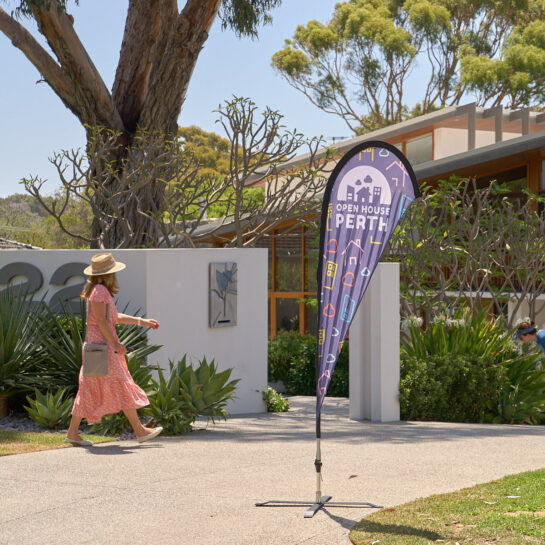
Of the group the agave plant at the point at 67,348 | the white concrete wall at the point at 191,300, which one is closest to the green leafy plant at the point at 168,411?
the agave plant at the point at 67,348

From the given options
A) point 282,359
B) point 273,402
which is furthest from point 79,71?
point 273,402

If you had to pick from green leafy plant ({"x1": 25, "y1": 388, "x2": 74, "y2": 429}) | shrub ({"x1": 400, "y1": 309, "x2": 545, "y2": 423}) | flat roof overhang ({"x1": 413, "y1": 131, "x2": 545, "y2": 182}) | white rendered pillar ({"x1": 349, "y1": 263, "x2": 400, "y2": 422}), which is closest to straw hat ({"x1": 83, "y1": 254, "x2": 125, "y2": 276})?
green leafy plant ({"x1": 25, "y1": 388, "x2": 74, "y2": 429})

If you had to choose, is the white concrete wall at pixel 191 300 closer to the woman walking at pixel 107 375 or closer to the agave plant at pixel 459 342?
the agave plant at pixel 459 342

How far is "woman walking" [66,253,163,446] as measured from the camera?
8.79 m

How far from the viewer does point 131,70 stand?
20.0m

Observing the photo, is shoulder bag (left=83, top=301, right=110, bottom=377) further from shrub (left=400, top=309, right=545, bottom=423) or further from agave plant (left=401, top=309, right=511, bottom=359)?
agave plant (left=401, top=309, right=511, bottom=359)

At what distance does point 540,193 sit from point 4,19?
11742 millimetres

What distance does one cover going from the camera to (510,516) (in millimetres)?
5996

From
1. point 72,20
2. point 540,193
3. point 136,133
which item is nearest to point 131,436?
point 136,133

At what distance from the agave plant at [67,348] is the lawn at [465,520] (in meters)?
4.43

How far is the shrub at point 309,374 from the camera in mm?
18625

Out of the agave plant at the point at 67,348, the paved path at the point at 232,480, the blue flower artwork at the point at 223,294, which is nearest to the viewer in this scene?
the paved path at the point at 232,480

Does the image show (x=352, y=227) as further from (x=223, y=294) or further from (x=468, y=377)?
(x=468, y=377)

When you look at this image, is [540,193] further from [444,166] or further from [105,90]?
[105,90]
